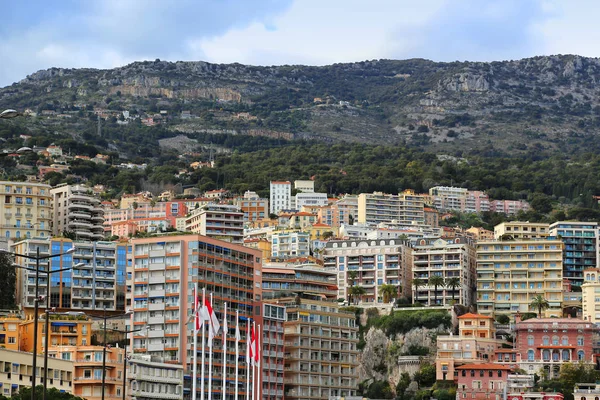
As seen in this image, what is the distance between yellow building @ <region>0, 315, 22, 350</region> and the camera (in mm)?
96938

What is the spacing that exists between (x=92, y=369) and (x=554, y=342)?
66.0 m

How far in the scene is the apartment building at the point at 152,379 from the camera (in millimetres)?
98375

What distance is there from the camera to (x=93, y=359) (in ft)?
310

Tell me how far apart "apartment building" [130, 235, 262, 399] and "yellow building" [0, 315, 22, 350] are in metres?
13.7

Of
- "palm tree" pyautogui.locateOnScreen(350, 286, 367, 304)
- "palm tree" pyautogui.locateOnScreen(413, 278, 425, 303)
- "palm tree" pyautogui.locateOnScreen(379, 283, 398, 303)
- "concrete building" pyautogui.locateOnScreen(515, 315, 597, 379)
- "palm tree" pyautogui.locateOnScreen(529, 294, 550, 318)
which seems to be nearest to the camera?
"concrete building" pyautogui.locateOnScreen(515, 315, 597, 379)

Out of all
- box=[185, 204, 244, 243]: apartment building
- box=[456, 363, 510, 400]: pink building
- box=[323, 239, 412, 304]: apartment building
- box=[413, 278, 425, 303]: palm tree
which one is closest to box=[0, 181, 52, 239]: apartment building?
box=[185, 204, 244, 243]: apartment building

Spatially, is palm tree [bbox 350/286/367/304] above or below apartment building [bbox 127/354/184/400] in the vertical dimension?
above

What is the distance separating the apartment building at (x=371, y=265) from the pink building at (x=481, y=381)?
→ 109 feet

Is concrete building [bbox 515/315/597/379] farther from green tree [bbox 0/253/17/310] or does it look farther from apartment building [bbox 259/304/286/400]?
green tree [bbox 0/253/17/310]

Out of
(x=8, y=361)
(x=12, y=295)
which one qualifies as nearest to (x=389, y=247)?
(x=12, y=295)

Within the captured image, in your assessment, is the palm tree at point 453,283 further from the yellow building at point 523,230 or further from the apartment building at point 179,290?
the apartment building at point 179,290

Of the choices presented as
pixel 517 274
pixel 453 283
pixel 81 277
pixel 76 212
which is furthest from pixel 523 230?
pixel 81 277

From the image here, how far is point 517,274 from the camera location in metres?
170

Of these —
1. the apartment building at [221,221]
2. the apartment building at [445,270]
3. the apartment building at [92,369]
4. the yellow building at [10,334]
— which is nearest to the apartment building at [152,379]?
the apartment building at [92,369]
